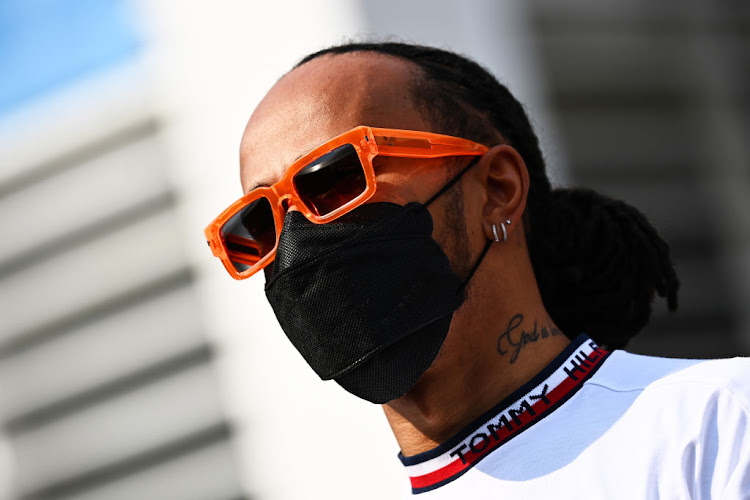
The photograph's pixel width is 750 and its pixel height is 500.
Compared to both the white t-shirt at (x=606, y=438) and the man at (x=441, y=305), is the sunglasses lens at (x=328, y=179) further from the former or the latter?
the white t-shirt at (x=606, y=438)

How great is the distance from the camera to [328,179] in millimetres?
2035

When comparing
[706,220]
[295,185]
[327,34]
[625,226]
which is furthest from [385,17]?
[706,220]

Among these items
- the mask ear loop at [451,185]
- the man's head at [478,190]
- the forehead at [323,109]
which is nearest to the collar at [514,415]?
the man's head at [478,190]

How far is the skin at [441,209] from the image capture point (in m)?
2.05

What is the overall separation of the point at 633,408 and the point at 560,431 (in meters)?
0.16

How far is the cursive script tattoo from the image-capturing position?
2.07 m

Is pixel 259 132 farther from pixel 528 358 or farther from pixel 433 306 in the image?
pixel 528 358

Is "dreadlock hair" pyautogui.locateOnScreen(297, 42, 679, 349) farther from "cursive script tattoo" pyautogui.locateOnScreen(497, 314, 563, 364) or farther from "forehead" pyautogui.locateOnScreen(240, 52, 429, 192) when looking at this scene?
"cursive script tattoo" pyautogui.locateOnScreen(497, 314, 563, 364)

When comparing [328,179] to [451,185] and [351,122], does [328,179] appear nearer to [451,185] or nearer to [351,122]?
[351,122]

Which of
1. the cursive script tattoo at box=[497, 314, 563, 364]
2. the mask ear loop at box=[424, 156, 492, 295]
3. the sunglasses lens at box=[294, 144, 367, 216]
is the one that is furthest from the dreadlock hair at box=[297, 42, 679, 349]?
the sunglasses lens at box=[294, 144, 367, 216]

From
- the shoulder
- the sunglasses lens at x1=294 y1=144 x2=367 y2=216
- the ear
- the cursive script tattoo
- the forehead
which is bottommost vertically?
the shoulder

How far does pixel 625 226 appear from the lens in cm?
254

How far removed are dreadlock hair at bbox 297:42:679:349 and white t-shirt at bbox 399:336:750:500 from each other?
0.38 meters

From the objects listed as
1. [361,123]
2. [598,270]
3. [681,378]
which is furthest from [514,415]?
[361,123]
